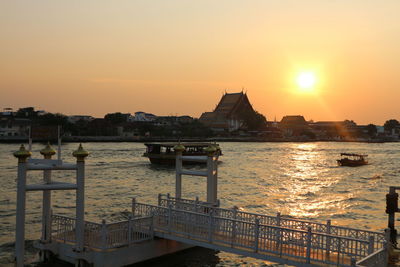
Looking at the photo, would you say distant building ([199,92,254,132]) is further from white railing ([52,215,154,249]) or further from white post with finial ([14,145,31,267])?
white post with finial ([14,145,31,267])

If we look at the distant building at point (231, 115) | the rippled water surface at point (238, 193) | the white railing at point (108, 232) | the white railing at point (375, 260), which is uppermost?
the distant building at point (231, 115)

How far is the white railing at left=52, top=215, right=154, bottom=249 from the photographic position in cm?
1459

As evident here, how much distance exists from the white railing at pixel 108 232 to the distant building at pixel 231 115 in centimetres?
16383

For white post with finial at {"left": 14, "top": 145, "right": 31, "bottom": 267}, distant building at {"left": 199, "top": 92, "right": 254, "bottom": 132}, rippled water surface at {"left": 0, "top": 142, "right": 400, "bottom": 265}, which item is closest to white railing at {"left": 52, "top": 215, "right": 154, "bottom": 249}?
white post with finial at {"left": 14, "top": 145, "right": 31, "bottom": 267}

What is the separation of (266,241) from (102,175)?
Answer: 39.8 meters

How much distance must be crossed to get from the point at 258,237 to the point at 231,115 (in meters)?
171

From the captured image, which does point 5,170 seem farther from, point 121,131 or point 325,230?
point 121,131

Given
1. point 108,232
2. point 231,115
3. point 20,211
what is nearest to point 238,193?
point 108,232

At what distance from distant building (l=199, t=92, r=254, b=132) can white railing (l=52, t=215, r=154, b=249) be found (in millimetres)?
163829

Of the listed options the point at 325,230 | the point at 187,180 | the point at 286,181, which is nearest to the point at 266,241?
the point at 325,230

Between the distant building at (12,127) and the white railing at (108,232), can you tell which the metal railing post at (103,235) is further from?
the distant building at (12,127)

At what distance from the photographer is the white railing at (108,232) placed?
14.6 meters

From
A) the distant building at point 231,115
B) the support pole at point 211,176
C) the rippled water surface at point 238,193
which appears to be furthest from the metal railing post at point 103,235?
the distant building at point 231,115

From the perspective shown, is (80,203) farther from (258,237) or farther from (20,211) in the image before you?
(258,237)
